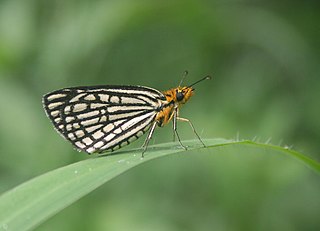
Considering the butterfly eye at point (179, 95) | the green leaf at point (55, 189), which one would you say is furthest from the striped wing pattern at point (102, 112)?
the green leaf at point (55, 189)

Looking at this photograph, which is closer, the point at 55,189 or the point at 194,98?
the point at 55,189

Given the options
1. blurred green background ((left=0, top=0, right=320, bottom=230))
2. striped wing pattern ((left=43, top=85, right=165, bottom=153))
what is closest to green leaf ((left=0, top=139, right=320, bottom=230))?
striped wing pattern ((left=43, top=85, right=165, bottom=153))

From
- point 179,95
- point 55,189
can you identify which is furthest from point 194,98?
point 55,189

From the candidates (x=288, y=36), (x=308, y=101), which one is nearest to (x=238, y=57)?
(x=288, y=36)

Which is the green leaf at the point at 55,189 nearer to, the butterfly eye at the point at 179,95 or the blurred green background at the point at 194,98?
the butterfly eye at the point at 179,95

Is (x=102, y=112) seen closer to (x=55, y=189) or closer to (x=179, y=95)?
(x=179, y=95)

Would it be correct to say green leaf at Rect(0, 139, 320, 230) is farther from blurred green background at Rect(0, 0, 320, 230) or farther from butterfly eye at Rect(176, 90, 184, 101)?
blurred green background at Rect(0, 0, 320, 230)
